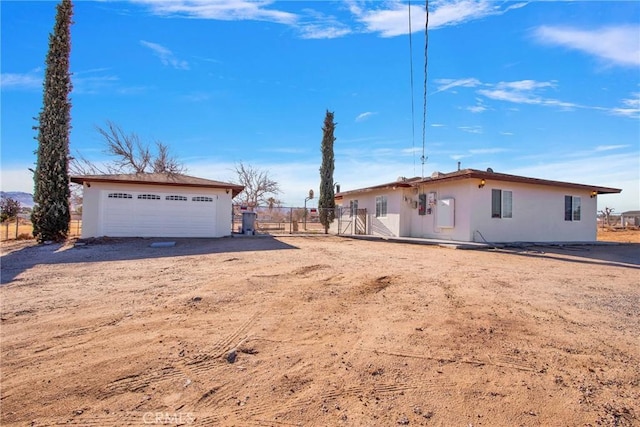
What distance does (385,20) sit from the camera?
9047mm

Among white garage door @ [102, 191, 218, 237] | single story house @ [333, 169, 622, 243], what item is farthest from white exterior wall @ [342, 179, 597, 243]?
white garage door @ [102, 191, 218, 237]

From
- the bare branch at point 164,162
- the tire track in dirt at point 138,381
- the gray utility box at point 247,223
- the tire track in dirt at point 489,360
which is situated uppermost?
the bare branch at point 164,162

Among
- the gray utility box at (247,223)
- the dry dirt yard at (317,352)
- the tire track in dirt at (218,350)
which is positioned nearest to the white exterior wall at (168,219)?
the gray utility box at (247,223)

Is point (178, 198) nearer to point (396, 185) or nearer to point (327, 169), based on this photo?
point (327, 169)

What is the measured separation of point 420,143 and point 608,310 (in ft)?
29.3

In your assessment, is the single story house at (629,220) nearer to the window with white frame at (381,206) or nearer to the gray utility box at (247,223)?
the window with white frame at (381,206)

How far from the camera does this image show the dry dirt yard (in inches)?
92.8

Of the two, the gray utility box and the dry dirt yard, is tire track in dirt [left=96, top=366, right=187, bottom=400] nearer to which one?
the dry dirt yard

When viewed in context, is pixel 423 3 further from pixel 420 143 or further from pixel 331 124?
pixel 331 124

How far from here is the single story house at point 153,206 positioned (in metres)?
14.8

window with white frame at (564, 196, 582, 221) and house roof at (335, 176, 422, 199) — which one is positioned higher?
house roof at (335, 176, 422, 199)

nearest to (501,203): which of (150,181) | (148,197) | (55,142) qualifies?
(150,181)

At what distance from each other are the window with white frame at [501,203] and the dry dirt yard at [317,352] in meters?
8.37

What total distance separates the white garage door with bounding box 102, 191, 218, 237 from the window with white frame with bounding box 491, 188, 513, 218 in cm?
1244
